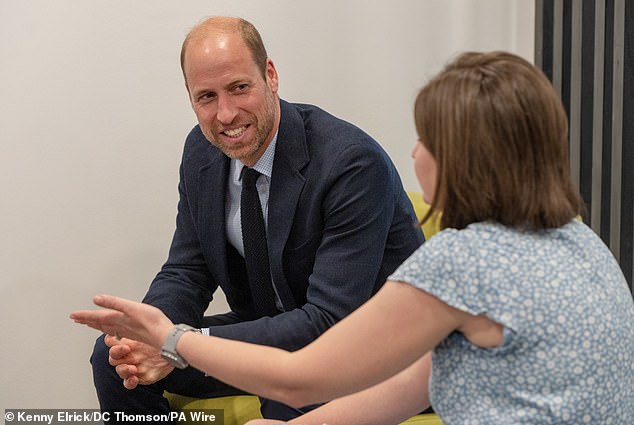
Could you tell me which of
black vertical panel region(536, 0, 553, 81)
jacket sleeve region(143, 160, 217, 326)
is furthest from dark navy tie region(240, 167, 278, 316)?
black vertical panel region(536, 0, 553, 81)

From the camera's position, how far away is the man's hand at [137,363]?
2410 mm

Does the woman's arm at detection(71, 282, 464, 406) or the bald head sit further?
the bald head

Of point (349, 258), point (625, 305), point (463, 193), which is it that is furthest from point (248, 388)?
point (349, 258)

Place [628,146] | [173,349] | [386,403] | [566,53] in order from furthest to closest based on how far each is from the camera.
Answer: [566,53], [628,146], [386,403], [173,349]

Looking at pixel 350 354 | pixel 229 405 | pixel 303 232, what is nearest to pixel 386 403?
pixel 350 354

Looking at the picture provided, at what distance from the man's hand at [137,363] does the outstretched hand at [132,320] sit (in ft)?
2.24

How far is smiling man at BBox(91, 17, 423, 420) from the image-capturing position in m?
2.42

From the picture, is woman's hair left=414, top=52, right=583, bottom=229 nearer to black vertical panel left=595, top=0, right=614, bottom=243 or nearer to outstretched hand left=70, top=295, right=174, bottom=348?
outstretched hand left=70, top=295, right=174, bottom=348

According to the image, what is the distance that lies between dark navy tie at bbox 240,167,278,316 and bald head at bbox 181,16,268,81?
31cm

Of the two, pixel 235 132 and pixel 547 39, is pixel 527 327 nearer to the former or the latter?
pixel 235 132

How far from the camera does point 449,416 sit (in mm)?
1448

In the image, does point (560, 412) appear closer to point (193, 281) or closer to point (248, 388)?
point (248, 388)

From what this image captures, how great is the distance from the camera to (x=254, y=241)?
2.63 m

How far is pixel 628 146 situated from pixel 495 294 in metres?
1.99
